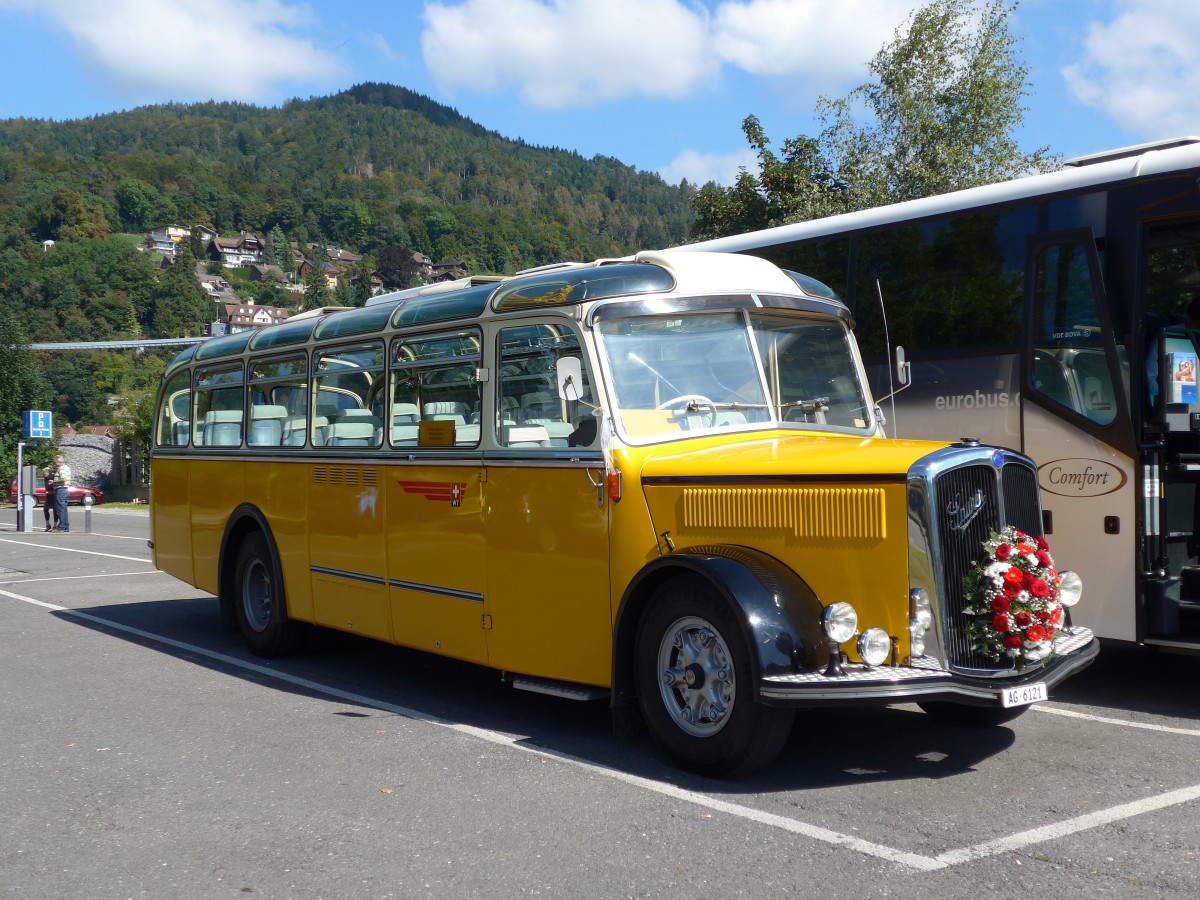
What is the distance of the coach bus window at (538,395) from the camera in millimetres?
6582

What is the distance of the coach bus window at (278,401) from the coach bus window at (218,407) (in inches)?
11.2

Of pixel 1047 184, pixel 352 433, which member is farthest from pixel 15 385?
pixel 1047 184

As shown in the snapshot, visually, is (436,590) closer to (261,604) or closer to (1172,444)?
(261,604)

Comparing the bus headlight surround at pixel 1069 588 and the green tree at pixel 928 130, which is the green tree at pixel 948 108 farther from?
the bus headlight surround at pixel 1069 588

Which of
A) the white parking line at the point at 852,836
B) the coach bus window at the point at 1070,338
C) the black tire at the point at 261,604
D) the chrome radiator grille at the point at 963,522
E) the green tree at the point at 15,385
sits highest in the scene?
the green tree at the point at 15,385

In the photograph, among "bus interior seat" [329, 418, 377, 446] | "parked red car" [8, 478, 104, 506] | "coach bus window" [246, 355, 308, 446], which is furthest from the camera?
"parked red car" [8, 478, 104, 506]

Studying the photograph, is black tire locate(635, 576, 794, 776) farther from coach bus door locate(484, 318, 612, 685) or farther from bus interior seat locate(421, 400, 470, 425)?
bus interior seat locate(421, 400, 470, 425)

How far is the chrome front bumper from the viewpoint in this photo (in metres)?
5.30

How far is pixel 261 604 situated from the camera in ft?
32.9

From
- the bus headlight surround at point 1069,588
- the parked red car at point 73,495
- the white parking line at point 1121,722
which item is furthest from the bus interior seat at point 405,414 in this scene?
the parked red car at point 73,495

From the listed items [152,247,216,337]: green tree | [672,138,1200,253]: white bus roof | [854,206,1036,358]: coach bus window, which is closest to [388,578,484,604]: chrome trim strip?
[854,206,1036,358]: coach bus window

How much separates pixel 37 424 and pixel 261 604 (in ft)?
85.8

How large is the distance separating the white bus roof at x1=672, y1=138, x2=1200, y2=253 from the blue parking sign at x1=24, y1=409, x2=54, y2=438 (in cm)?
2760

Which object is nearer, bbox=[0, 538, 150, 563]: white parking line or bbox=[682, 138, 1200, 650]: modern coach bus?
bbox=[682, 138, 1200, 650]: modern coach bus
